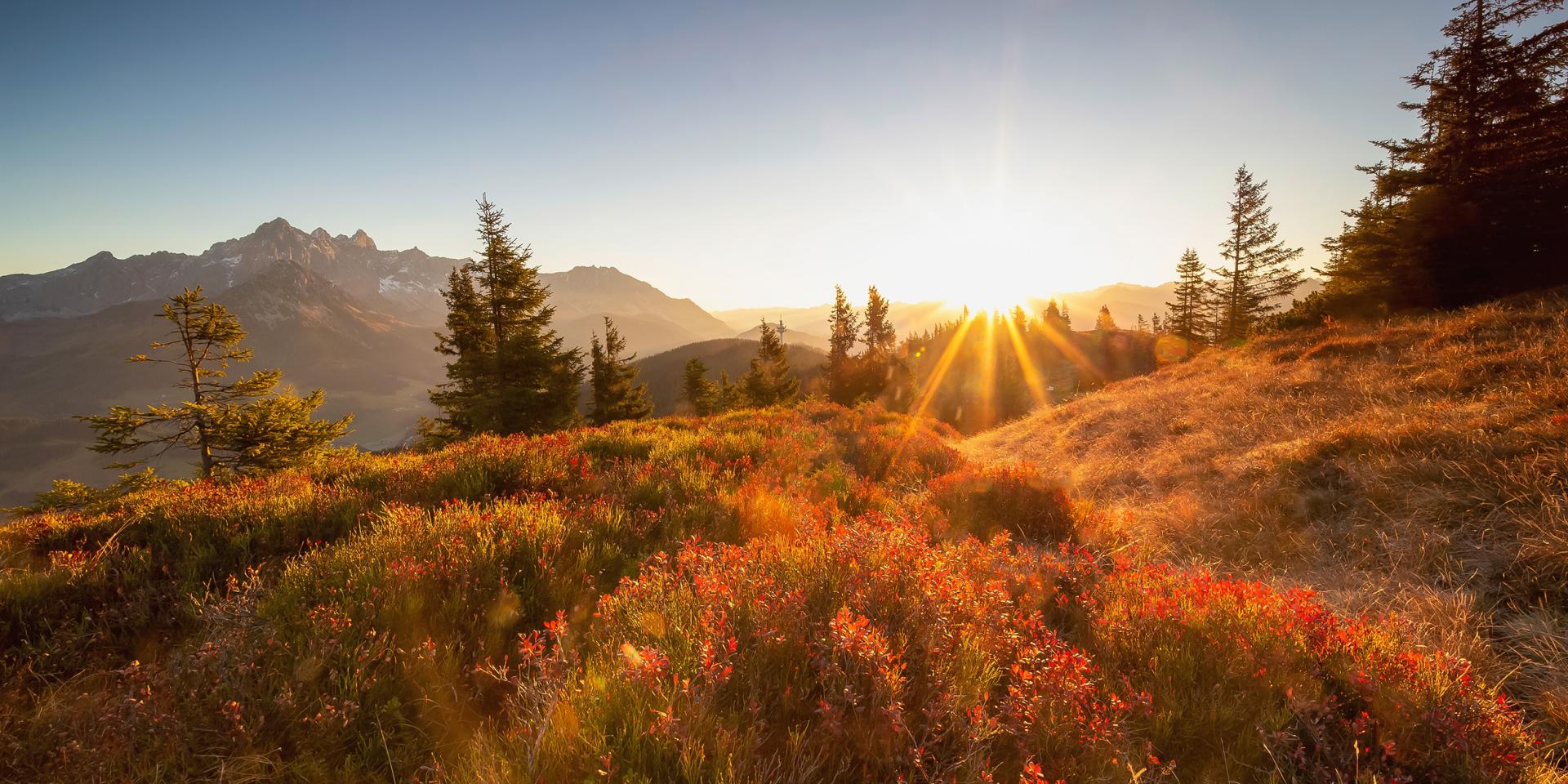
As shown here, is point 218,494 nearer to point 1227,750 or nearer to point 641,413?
point 1227,750

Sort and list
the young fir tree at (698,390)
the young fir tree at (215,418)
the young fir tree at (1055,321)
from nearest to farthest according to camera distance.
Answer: the young fir tree at (215,418) → the young fir tree at (698,390) → the young fir tree at (1055,321)

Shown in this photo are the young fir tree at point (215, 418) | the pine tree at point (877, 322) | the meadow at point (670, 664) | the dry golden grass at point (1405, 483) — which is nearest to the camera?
the meadow at point (670, 664)

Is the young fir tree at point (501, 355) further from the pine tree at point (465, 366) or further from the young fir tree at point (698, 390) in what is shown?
the young fir tree at point (698, 390)

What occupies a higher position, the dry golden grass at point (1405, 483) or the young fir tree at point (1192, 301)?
the young fir tree at point (1192, 301)

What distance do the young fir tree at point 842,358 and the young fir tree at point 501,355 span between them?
18.5 metres

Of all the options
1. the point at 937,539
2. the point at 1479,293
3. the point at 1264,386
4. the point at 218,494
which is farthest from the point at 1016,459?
the point at 1479,293

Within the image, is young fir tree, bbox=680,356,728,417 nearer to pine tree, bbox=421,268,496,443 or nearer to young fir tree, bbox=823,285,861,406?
young fir tree, bbox=823,285,861,406

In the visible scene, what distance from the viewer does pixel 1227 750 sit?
2.59 m

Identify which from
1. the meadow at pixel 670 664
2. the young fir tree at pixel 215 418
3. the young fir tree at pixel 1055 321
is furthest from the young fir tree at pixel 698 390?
the young fir tree at pixel 1055 321

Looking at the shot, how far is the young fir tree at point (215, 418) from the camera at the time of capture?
13320 millimetres

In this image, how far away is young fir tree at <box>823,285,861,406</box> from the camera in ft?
130

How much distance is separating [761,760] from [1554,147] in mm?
30273

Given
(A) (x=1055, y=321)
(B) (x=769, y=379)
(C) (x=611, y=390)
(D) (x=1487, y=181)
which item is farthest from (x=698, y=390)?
(A) (x=1055, y=321)

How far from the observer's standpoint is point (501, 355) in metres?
22.0
